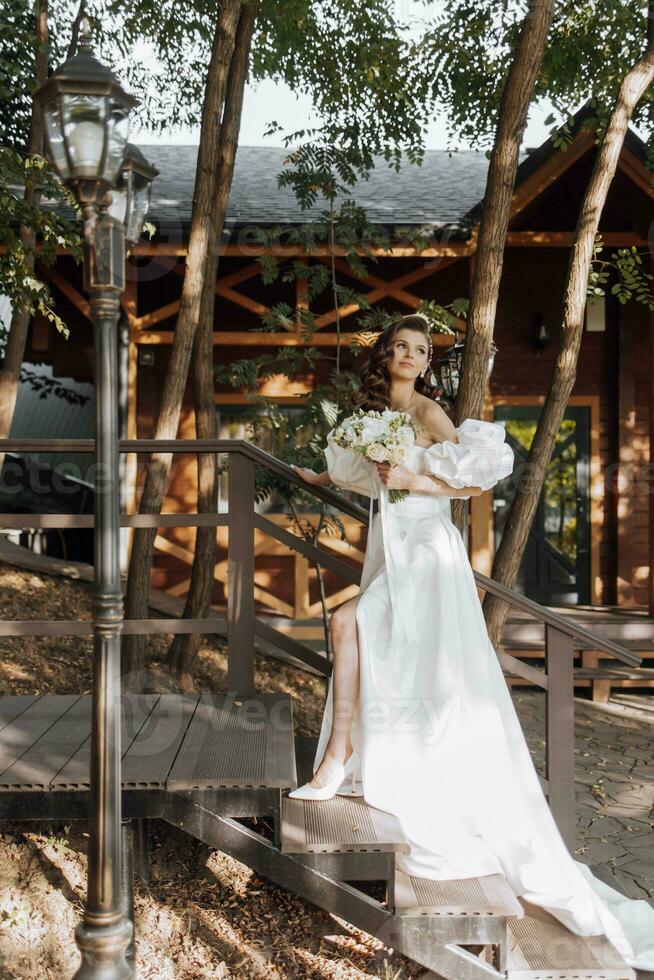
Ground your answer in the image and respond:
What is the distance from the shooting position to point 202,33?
717 cm

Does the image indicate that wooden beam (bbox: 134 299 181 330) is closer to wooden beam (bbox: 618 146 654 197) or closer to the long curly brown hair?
wooden beam (bbox: 618 146 654 197)

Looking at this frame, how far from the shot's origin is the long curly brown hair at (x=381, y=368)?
3535 mm

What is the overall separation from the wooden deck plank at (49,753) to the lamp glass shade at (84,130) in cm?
206

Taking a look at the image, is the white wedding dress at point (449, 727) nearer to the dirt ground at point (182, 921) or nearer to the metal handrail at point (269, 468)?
the metal handrail at point (269, 468)

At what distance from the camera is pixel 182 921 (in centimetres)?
353

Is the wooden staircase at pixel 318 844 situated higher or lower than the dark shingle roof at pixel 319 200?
lower

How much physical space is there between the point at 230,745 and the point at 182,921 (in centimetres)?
86

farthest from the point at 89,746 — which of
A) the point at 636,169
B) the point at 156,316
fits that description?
the point at 636,169

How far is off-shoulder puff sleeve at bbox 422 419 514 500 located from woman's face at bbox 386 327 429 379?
0.38 metres

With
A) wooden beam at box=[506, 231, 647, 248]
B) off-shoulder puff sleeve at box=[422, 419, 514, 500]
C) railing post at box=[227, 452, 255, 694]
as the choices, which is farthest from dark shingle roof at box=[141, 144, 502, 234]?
off-shoulder puff sleeve at box=[422, 419, 514, 500]

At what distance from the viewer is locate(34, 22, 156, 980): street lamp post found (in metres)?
2.36

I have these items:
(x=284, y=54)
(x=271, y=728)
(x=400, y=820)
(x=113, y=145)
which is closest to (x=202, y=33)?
(x=284, y=54)

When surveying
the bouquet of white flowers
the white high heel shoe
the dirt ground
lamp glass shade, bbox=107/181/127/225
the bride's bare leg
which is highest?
lamp glass shade, bbox=107/181/127/225

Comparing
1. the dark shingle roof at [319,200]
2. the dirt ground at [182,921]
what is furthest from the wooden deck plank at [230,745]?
the dark shingle roof at [319,200]
